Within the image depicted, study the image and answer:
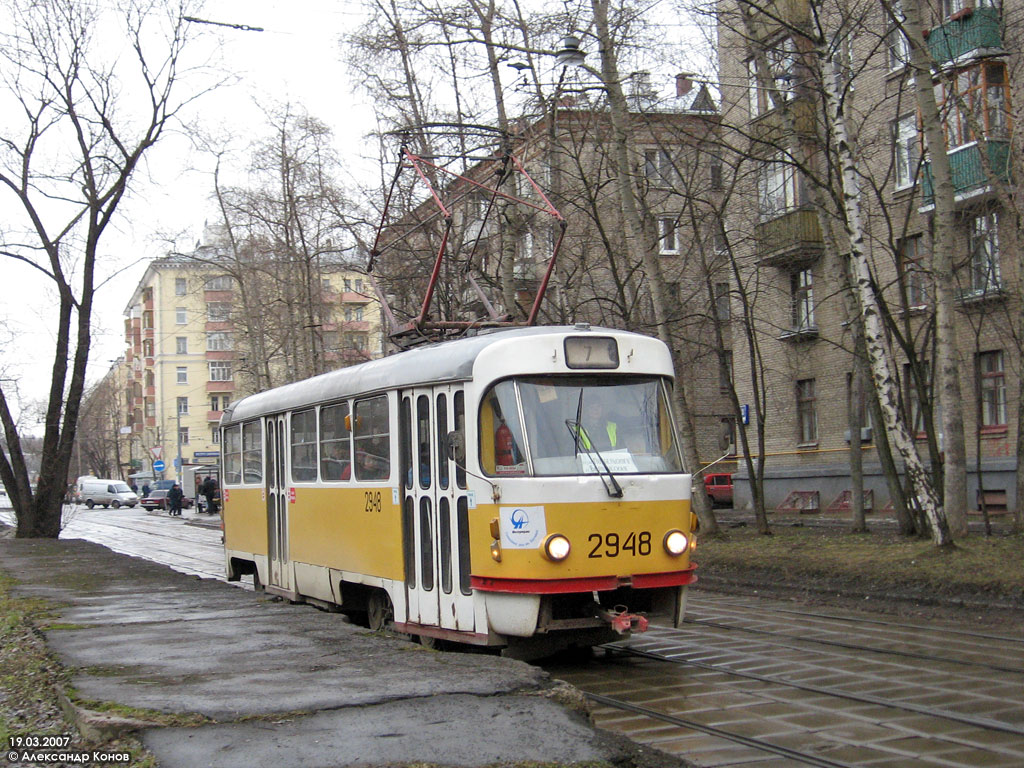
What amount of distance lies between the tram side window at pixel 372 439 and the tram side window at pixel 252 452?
398cm

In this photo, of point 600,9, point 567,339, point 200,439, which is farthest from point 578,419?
point 200,439

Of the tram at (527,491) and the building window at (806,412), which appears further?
the building window at (806,412)

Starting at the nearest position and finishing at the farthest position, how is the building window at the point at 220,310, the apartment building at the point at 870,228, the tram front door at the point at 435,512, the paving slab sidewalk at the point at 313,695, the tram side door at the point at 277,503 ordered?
the paving slab sidewalk at the point at 313,695 < the tram front door at the point at 435,512 < the tram side door at the point at 277,503 < the apartment building at the point at 870,228 < the building window at the point at 220,310

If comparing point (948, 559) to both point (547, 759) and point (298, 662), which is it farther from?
point (547, 759)

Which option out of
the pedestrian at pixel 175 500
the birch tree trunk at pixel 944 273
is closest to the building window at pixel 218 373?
the pedestrian at pixel 175 500

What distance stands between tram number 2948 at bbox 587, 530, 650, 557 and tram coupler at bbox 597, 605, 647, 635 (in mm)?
463

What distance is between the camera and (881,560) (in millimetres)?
14773

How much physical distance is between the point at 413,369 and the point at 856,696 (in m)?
4.72

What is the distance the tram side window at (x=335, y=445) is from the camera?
38.9 feet

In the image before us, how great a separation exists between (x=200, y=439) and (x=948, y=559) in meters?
88.9

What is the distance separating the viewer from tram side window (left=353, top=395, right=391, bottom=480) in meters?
10.8

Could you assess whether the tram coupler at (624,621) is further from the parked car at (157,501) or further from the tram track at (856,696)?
the parked car at (157,501)

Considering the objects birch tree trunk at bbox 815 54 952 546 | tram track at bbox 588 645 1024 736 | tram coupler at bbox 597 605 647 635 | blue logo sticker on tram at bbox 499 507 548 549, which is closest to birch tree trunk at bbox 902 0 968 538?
birch tree trunk at bbox 815 54 952 546

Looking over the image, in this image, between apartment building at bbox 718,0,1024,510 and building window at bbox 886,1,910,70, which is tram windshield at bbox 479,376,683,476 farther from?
apartment building at bbox 718,0,1024,510
